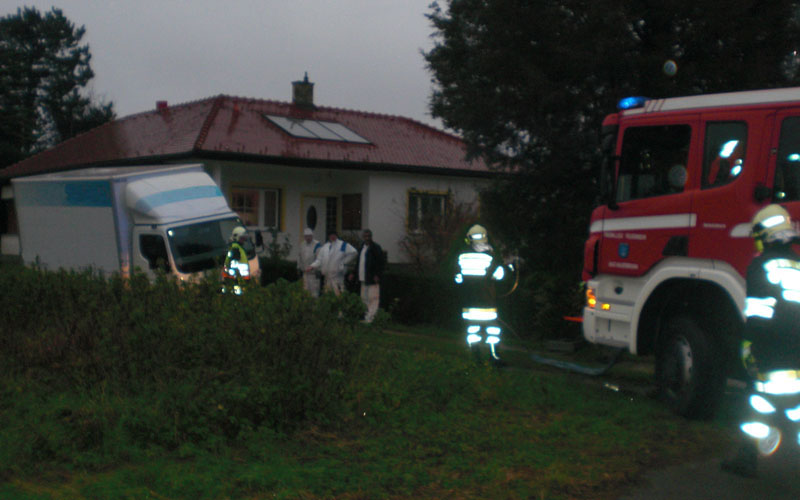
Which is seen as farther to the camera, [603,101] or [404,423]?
[603,101]

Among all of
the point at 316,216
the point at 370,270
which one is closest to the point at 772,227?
the point at 370,270

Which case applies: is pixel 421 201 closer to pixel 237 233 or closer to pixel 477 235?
pixel 237 233

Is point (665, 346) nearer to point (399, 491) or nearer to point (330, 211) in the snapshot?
point (399, 491)

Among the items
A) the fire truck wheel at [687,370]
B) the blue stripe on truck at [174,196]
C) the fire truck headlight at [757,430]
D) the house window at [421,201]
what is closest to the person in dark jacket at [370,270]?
the blue stripe on truck at [174,196]

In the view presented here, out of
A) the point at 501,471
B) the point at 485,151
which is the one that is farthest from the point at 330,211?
the point at 501,471

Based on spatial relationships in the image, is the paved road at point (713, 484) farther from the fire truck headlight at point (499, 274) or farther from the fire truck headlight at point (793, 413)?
the fire truck headlight at point (499, 274)

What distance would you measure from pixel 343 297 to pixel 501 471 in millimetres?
2756

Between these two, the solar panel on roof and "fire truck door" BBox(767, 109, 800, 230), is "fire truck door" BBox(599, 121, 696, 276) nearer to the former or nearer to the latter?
"fire truck door" BBox(767, 109, 800, 230)

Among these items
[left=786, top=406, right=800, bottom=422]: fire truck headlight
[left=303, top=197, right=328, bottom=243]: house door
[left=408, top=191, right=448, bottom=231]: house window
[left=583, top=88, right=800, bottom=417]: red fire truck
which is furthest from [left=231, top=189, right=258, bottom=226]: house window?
[left=786, top=406, right=800, bottom=422]: fire truck headlight

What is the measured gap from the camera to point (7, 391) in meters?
8.05

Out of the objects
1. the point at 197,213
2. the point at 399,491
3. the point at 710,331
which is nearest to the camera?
the point at 399,491

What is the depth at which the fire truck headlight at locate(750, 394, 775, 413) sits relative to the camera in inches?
237

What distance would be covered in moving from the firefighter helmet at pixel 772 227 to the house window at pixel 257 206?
2009cm

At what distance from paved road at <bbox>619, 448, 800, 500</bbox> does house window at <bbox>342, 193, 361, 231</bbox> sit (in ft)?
68.2
